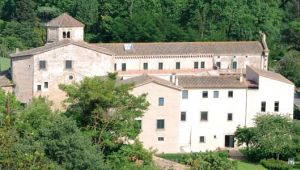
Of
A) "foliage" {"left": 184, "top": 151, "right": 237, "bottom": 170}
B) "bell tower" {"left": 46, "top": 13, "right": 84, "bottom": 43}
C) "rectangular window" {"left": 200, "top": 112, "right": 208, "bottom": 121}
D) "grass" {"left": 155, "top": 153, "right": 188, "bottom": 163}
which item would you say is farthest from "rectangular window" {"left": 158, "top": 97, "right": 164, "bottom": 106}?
"bell tower" {"left": 46, "top": 13, "right": 84, "bottom": 43}

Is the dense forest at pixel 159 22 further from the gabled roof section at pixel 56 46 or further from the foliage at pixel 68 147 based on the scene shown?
the foliage at pixel 68 147

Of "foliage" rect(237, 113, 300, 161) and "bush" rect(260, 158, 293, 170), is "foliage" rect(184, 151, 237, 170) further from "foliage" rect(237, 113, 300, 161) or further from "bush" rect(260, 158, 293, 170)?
"foliage" rect(237, 113, 300, 161)

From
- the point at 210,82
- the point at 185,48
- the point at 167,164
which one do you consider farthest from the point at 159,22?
the point at 167,164

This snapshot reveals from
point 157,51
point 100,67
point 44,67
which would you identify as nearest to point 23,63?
point 44,67

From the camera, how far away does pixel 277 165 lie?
191ft

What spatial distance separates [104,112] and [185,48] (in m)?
→ 29.7

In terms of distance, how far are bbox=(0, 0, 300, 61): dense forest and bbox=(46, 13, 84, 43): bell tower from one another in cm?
1815

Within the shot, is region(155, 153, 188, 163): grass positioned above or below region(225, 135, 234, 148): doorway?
below

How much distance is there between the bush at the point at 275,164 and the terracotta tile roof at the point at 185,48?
20.2m

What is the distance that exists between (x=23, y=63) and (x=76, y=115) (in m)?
19.6

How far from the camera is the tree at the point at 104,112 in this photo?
48656 mm

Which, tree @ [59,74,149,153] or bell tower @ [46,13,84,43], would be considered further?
bell tower @ [46,13,84,43]

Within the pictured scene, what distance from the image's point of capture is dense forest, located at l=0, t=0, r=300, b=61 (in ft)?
306

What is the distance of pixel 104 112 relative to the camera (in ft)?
161
